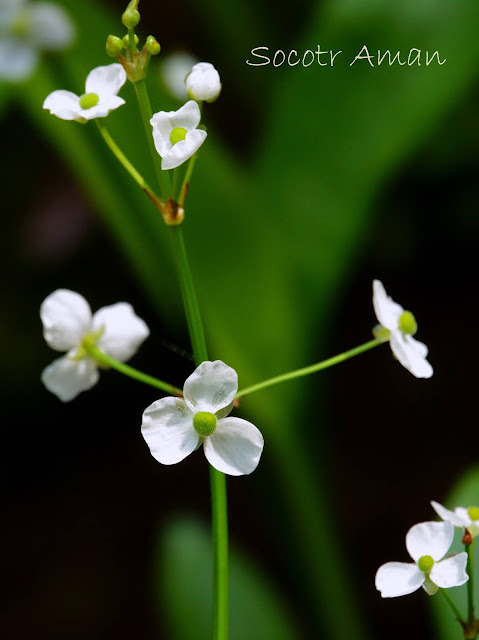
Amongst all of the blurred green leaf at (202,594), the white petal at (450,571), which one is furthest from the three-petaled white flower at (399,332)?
the blurred green leaf at (202,594)

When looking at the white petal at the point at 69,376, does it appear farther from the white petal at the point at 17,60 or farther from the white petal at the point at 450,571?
the white petal at the point at 17,60

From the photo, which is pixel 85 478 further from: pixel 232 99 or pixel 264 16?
pixel 264 16

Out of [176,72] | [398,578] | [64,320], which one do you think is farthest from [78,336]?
[176,72]

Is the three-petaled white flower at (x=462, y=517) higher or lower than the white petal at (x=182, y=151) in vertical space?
lower

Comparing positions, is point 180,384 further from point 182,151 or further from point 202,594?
point 182,151

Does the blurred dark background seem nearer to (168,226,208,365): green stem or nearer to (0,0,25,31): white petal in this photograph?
(0,0,25,31): white petal
